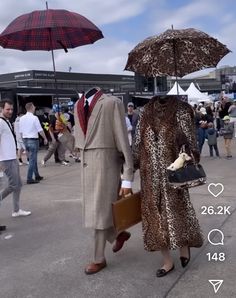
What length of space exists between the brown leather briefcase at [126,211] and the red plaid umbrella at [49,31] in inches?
116

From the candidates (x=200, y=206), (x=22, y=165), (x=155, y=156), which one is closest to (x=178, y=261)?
(x=155, y=156)

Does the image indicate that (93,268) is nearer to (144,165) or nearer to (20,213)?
(144,165)

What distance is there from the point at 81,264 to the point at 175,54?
7.27ft

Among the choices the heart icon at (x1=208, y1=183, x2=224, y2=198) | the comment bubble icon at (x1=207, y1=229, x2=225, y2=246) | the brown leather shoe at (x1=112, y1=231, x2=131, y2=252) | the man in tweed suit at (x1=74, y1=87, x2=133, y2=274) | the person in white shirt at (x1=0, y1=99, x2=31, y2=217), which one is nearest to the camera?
the man in tweed suit at (x1=74, y1=87, x2=133, y2=274)

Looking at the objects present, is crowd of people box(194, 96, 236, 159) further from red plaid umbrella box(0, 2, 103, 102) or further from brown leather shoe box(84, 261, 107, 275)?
brown leather shoe box(84, 261, 107, 275)

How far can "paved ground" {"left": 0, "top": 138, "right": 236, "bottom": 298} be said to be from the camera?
3871mm

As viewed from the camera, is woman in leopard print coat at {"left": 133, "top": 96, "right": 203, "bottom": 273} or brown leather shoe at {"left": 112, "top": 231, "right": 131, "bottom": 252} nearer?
woman in leopard print coat at {"left": 133, "top": 96, "right": 203, "bottom": 273}

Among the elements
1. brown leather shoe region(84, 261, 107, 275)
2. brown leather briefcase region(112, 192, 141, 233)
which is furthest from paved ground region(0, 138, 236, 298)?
brown leather briefcase region(112, 192, 141, 233)

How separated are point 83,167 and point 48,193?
4.43 m

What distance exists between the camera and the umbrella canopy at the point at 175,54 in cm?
398

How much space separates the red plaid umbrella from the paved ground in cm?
247

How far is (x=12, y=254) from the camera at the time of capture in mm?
5074

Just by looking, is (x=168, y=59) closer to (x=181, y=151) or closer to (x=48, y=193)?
(x=181, y=151)

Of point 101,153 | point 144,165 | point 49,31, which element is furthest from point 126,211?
point 49,31
